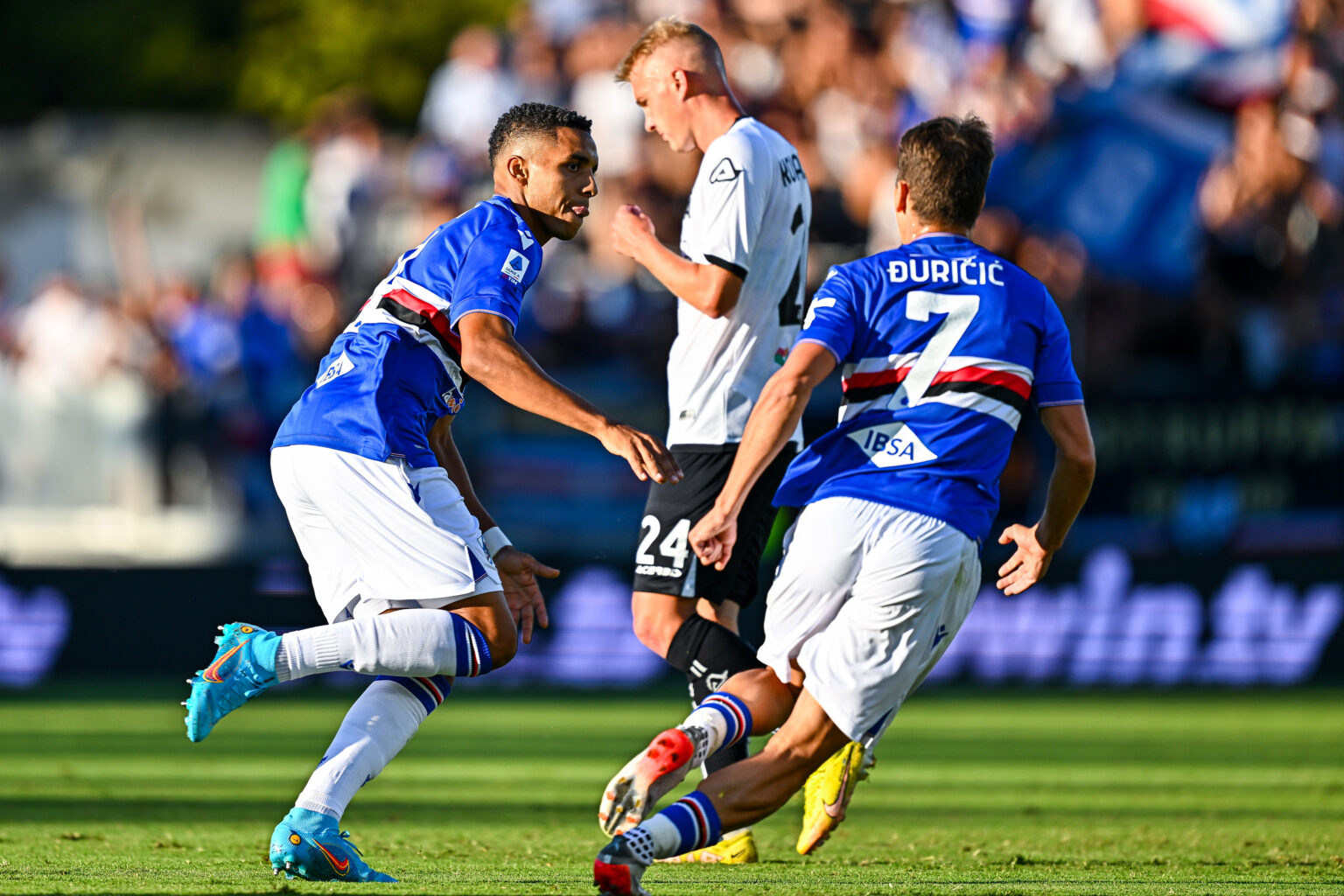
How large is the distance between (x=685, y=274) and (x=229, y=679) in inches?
91.3

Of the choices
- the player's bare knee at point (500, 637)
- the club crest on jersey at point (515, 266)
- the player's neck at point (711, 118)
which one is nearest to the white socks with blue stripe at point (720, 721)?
the player's bare knee at point (500, 637)

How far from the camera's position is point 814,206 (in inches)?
598

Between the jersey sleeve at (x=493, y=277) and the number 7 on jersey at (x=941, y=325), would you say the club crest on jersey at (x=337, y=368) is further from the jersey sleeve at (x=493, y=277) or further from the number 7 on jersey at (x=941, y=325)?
the number 7 on jersey at (x=941, y=325)

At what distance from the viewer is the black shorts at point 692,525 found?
6.92m

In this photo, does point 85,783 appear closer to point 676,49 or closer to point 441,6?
point 676,49

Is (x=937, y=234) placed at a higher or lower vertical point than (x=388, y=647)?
higher

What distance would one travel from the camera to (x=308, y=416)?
591 centimetres

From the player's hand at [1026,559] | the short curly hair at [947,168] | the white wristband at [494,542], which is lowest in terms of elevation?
the white wristband at [494,542]

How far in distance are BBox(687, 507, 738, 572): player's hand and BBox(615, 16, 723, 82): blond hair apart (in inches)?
89.7

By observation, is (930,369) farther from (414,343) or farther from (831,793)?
(414,343)

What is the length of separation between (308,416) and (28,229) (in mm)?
18397

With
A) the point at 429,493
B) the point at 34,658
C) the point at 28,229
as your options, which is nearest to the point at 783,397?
Result: the point at 429,493

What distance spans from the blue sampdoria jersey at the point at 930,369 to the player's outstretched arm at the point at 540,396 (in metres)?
0.59

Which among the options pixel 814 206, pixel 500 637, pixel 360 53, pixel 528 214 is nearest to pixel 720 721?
pixel 500 637
